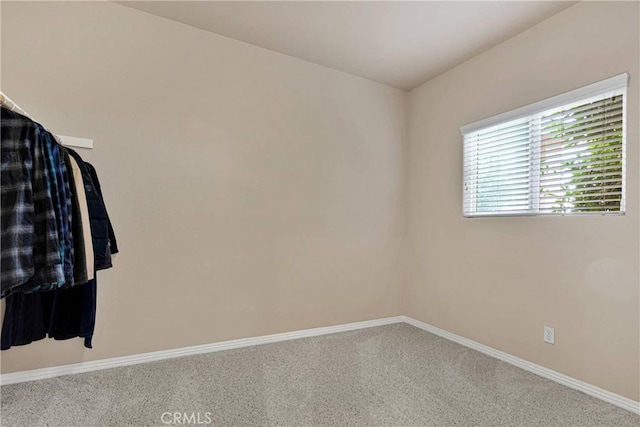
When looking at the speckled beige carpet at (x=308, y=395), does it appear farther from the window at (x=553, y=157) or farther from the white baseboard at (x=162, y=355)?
the window at (x=553, y=157)

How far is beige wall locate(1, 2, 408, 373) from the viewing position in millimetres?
2172

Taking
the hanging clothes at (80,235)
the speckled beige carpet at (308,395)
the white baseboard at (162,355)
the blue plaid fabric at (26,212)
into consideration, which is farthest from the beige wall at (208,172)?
the blue plaid fabric at (26,212)

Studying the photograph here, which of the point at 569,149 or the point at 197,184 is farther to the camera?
the point at 197,184

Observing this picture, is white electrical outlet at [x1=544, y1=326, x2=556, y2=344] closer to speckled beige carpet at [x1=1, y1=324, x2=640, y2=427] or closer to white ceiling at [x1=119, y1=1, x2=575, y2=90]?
speckled beige carpet at [x1=1, y1=324, x2=640, y2=427]

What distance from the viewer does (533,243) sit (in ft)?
7.69

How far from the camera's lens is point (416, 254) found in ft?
11.2

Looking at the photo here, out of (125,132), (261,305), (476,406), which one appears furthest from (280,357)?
(125,132)

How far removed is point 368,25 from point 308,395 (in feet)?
8.34

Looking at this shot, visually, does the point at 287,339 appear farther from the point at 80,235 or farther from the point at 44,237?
the point at 44,237

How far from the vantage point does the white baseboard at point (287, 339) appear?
6.51 ft

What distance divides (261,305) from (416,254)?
167 cm

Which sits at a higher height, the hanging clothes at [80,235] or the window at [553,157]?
the window at [553,157]

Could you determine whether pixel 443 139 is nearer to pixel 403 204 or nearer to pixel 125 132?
pixel 403 204

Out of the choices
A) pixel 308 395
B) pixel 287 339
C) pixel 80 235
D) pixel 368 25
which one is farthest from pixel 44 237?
pixel 368 25
